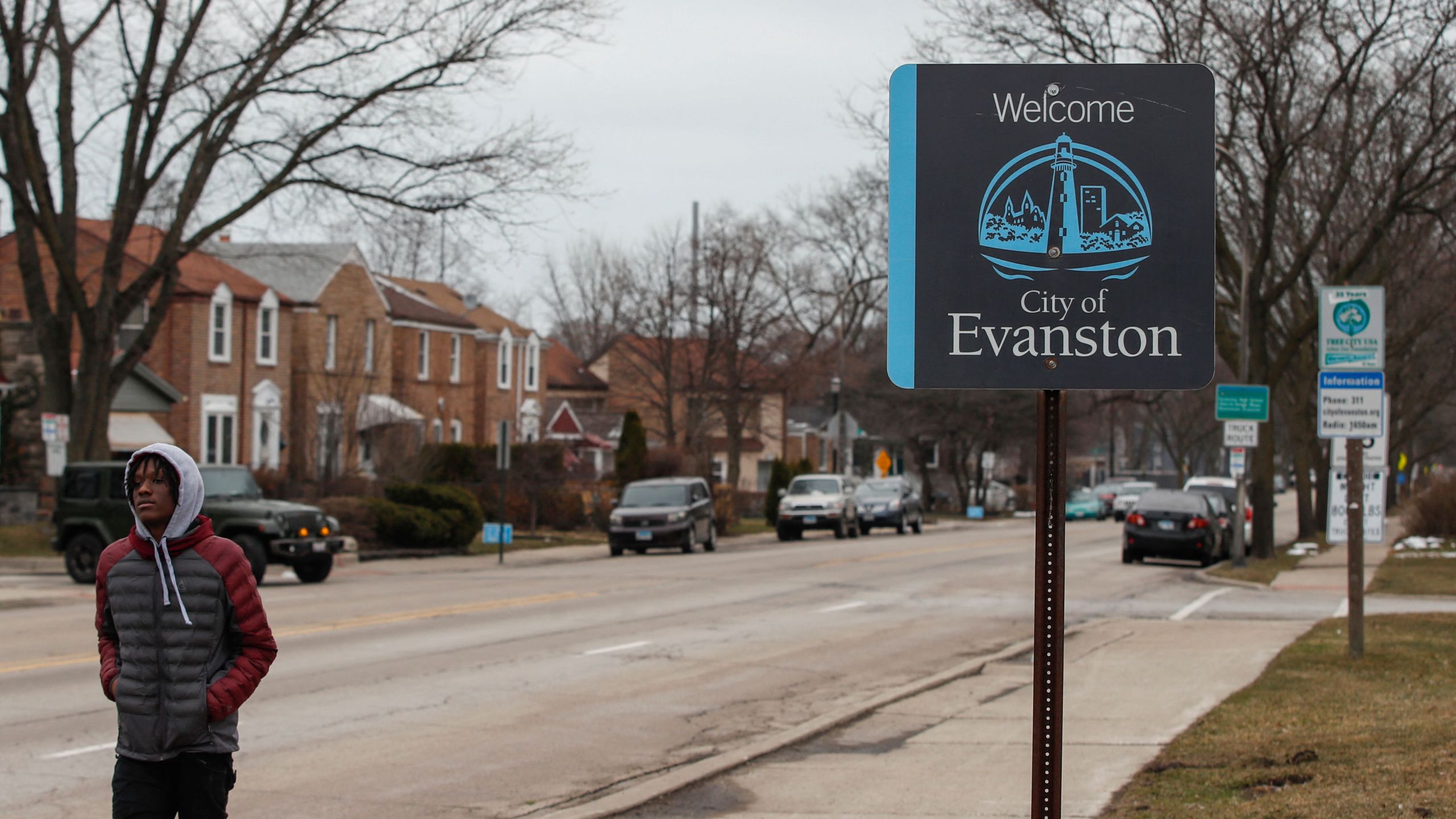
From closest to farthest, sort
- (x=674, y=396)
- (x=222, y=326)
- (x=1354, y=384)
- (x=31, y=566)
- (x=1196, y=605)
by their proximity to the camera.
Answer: (x=1354, y=384)
(x=1196, y=605)
(x=31, y=566)
(x=222, y=326)
(x=674, y=396)

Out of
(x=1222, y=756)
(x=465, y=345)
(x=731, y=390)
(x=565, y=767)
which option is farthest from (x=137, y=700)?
(x=465, y=345)

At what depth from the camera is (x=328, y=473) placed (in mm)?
34500

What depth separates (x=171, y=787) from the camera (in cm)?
483

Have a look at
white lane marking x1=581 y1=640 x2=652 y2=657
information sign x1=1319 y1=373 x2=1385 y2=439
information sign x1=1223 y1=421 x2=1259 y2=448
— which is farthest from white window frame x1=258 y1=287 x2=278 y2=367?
information sign x1=1319 y1=373 x2=1385 y2=439

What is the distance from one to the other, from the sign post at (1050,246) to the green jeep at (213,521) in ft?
60.8

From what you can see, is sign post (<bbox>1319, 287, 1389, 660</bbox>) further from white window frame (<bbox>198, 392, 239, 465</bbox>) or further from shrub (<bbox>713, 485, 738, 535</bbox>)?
white window frame (<bbox>198, 392, 239, 465</bbox>)

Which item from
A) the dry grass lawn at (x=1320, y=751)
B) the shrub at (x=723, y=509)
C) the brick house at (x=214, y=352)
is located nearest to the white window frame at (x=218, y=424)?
the brick house at (x=214, y=352)

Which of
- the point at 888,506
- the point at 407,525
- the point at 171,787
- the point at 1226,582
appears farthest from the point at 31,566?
the point at 888,506

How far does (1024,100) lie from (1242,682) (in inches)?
345

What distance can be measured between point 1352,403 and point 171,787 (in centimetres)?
1059

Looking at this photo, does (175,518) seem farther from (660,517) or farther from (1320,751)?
(660,517)

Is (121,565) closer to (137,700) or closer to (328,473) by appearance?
(137,700)

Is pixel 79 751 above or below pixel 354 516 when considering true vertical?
below

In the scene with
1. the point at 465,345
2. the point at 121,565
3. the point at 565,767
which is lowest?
the point at 565,767
